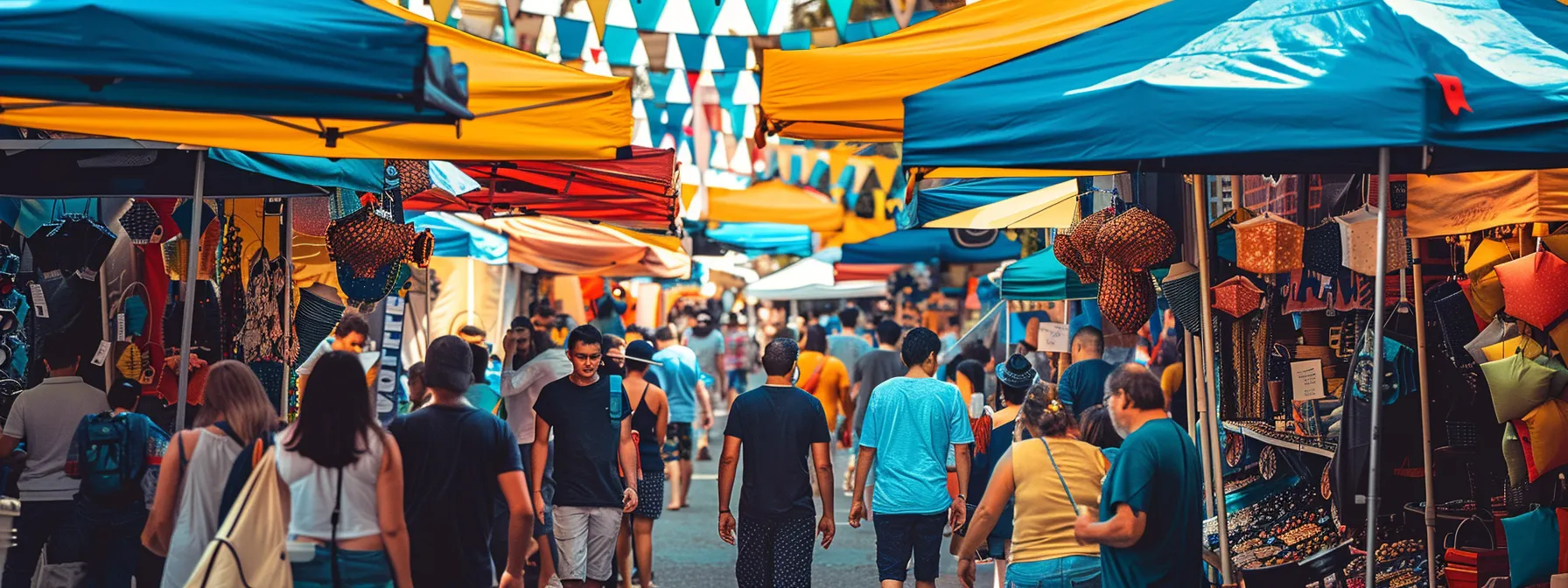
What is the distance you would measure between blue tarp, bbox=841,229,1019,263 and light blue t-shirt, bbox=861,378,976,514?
857 cm

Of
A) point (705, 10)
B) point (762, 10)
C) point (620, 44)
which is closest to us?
point (705, 10)

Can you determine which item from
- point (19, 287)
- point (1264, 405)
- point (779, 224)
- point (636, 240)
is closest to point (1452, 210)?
point (1264, 405)

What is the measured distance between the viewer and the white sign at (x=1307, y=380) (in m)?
7.16

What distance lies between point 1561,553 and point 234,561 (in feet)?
16.9

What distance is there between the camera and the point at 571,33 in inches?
522

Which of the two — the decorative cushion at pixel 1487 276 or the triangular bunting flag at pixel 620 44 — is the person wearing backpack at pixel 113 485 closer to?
the decorative cushion at pixel 1487 276

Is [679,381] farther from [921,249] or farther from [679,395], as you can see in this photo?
[921,249]

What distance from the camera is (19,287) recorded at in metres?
7.61

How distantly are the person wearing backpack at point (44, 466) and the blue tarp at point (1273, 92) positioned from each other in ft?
13.1

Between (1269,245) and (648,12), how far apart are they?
674cm

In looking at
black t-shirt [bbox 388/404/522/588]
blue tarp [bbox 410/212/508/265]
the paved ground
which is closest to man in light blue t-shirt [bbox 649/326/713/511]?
the paved ground

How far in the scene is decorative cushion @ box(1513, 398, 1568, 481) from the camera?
19.8ft

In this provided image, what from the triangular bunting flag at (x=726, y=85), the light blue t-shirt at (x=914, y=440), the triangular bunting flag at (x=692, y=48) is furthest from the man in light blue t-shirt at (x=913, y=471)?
the triangular bunting flag at (x=726, y=85)

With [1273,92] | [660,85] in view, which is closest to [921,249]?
[660,85]
